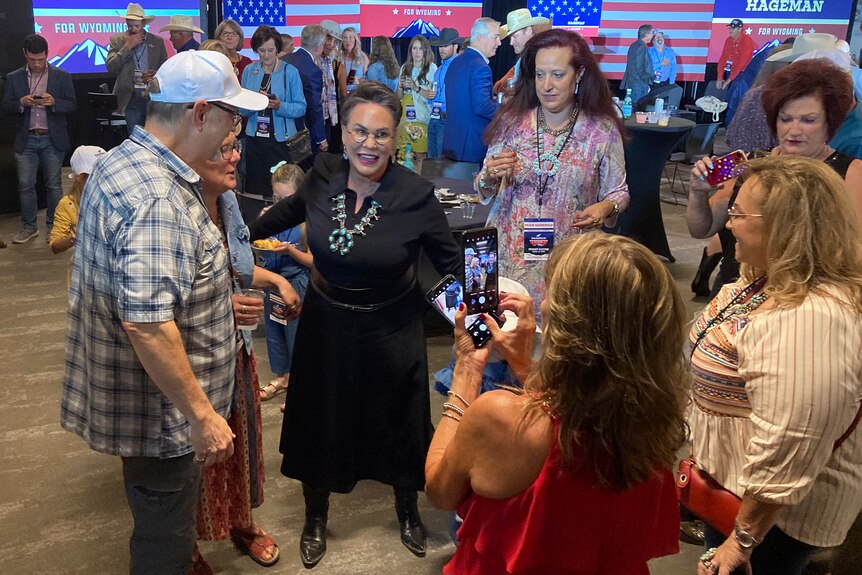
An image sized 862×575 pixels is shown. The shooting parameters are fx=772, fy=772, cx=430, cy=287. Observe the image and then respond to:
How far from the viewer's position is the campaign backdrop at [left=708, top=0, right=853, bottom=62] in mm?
13047

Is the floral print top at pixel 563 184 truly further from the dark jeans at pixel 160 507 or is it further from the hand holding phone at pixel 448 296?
the dark jeans at pixel 160 507

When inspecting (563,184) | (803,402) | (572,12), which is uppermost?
(572,12)

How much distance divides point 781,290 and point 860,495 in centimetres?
58

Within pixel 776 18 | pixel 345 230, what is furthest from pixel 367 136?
pixel 776 18

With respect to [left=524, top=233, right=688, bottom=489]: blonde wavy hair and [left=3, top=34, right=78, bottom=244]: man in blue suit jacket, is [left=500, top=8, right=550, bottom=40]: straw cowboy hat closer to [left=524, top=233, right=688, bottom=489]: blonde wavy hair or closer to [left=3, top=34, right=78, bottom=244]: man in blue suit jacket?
[left=3, top=34, right=78, bottom=244]: man in blue suit jacket

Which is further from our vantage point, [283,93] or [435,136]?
[435,136]

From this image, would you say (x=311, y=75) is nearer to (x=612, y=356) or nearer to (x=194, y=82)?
(x=194, y=82)

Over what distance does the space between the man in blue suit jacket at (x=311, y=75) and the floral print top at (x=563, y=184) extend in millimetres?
4220

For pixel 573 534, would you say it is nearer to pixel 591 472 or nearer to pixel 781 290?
pixel 591 472

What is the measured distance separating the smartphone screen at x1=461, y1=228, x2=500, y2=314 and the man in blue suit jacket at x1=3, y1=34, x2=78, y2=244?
18.8 feet

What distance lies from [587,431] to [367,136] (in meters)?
1.41

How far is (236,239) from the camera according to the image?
242cm

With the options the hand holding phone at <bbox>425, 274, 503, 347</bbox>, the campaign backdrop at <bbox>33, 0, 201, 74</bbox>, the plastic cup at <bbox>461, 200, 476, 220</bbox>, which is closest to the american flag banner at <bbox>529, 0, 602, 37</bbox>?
the campaign backdrop at <bbox>33, 0, 201, 74</bbox>

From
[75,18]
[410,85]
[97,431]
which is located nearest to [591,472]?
[97,431]
